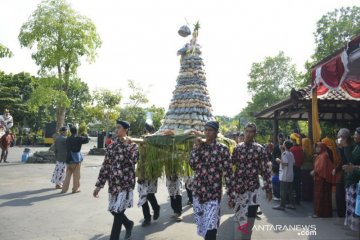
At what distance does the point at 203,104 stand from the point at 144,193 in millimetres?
2070

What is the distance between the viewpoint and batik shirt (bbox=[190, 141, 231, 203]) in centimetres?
396

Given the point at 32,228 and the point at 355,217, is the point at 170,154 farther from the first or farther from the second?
the point at 355,217

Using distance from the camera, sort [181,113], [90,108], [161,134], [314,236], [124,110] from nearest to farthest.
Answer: [314,236] < [161,134] < [181,113] < [90,108] < [124,110]

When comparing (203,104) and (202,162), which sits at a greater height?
(203,104)

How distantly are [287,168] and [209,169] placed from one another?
12.8 feet

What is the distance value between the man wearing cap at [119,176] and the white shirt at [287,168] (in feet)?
13.4

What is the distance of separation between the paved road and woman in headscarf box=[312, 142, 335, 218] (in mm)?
285

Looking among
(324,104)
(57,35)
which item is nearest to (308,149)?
(324,104)

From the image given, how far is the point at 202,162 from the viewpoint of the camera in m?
4.03

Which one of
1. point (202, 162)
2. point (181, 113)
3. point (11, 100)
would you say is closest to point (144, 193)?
point (181, 113)

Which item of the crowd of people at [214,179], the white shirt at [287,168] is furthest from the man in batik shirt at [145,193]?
the white shirt at [287,168]

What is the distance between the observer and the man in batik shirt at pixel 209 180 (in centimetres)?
394

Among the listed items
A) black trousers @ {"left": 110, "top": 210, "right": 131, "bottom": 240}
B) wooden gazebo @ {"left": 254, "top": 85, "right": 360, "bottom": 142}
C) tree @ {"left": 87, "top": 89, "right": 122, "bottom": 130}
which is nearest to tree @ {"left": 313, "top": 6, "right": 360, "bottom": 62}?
wooden gazebo @ {"left": 254, "top": 85, "right": 360, "bottom": 142}

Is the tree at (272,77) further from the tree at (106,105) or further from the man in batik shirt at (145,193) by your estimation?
the man in batik shirt at (145,193)
